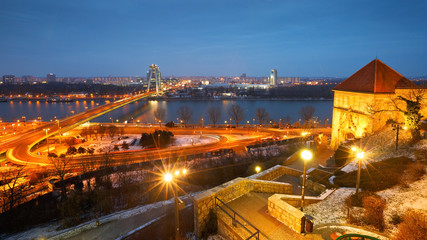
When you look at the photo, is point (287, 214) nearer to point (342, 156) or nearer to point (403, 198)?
point (403, 198)

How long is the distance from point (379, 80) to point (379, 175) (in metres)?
9.62

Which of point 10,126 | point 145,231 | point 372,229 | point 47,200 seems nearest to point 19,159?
point 47,200

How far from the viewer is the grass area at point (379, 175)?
8.76 m

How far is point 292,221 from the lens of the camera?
237 inches

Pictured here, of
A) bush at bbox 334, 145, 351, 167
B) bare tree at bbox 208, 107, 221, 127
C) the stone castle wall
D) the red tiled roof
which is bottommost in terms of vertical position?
bare tree at bbox 208, 107, 221, 127

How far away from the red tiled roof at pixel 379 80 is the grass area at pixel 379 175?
6.71 m

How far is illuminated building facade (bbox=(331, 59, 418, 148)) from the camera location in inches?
627

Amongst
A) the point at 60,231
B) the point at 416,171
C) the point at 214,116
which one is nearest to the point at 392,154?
the point at 416,171

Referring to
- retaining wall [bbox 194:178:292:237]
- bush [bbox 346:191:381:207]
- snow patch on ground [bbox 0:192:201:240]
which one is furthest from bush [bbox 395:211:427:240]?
snow patch on ground [bbox 0:192:201:240]

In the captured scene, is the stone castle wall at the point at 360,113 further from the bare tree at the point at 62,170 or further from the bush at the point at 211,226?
the bare tree at the point at 62,170

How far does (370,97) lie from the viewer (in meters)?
16.1

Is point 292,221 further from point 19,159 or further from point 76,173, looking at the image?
point 19,159

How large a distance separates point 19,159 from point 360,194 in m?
26.7

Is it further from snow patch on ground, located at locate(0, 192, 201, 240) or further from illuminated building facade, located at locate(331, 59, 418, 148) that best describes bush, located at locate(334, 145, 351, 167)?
snow patch on ground, located at locate(0, 192, 201, 240)
